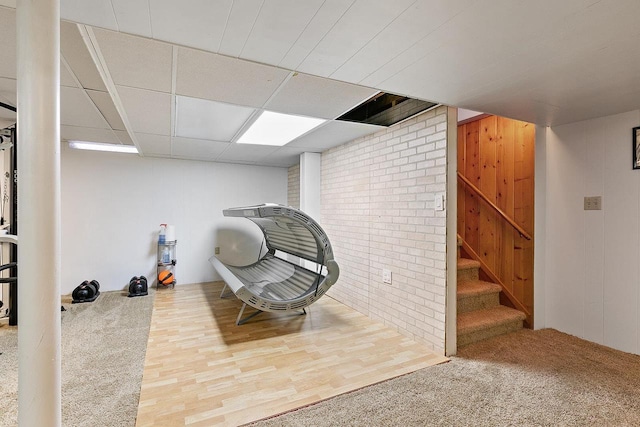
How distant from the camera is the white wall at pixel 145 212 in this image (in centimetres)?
440

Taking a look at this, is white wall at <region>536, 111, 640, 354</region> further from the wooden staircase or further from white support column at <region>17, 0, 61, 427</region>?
white support column at <region>17, 0, 61, 427</region>

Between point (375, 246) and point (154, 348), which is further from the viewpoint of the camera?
point (375, 246)

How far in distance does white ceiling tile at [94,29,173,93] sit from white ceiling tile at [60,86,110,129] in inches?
27.2

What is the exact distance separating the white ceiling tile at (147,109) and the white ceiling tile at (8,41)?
549mm

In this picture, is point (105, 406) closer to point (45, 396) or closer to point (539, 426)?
point (45, 396)

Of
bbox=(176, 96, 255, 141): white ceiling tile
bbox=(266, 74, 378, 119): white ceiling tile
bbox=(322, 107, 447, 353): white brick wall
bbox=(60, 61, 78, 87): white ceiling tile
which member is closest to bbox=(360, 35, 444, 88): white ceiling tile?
bbox=(266, 74, 378, 119): white ceiling tile

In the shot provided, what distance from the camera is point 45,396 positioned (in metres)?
0.94

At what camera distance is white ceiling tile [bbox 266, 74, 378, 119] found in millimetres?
2100

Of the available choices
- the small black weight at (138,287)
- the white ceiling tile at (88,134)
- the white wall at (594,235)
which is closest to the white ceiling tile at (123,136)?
the white ceiling tile at (88,134)

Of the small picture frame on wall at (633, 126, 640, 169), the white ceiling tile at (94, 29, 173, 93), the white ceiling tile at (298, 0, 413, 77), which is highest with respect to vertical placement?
the white ceiling tile at (94, 29, 173, 93)

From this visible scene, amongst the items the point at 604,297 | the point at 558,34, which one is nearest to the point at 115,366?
the point at 558,34

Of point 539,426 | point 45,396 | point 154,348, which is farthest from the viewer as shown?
point 154,348

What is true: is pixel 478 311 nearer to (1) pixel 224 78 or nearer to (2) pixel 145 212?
(1) pixel 224 78

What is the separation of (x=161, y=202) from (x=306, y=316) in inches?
124
